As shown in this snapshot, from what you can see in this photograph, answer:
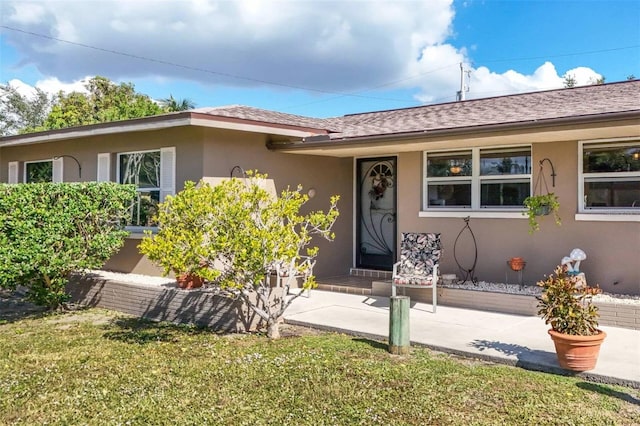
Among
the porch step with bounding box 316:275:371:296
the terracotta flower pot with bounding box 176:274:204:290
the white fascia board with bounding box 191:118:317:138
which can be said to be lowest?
the porch step with bounding box 316:275:371:296

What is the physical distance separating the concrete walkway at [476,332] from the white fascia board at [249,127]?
10.1ft

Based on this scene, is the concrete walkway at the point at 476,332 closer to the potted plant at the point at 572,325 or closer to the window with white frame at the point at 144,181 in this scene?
the potted plant at the point at 572,325

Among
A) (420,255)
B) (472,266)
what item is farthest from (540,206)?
(420,255)

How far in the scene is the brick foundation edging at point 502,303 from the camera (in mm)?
6871

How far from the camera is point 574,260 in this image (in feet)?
26.1

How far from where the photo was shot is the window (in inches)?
503

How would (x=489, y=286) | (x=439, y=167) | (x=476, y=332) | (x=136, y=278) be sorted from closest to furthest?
(x=476, y=332) → (x=489, y=286) → (x=136, y=278) → (x=439, y=167)

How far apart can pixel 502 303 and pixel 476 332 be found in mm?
1516

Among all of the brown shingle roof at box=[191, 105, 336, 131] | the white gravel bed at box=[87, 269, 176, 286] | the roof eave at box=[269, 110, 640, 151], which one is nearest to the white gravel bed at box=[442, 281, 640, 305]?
the roof eave at box=[269, 110, 640, 151]

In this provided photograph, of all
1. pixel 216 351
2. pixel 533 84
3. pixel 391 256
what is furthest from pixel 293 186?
pixel 533 84

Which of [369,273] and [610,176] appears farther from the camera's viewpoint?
[369,273]

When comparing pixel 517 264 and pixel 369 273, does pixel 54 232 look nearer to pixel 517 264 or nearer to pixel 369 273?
pixel 369 273

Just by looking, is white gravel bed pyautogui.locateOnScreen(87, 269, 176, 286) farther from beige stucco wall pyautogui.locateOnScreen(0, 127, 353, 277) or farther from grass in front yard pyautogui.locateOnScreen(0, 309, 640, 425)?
grass in front yard pyautogui.locateOnScreen(0, 309, 640, 425)

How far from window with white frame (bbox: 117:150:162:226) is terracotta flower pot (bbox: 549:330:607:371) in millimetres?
7304
